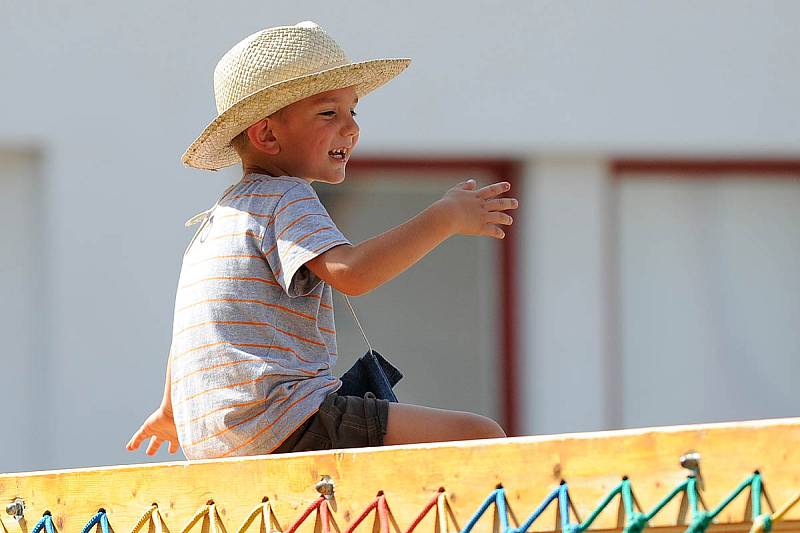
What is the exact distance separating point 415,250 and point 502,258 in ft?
12.0

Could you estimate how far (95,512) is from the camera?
2.92 meters

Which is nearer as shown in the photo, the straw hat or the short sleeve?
the short sleeve

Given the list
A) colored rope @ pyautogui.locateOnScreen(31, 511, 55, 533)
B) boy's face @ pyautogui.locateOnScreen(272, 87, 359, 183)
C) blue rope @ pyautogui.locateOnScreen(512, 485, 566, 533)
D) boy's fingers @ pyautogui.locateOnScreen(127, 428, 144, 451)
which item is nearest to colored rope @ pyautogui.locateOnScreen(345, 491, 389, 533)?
blue rope @ pyautogui.locateOnScreen(512, 485, 566, 533)

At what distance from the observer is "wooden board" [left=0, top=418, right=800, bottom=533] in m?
2.34

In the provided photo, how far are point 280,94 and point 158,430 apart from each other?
0.89 m

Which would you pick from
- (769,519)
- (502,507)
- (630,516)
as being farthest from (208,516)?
(769,519)

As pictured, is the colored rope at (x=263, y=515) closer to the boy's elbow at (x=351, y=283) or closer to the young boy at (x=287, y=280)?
the young boy at (x=287, y=280)

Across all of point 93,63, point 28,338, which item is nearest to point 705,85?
point 93,63

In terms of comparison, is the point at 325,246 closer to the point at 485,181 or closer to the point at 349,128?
the point at 349,128

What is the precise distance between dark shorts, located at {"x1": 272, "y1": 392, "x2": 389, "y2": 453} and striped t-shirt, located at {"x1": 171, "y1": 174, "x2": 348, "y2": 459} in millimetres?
26

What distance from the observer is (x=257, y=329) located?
304 centimetres

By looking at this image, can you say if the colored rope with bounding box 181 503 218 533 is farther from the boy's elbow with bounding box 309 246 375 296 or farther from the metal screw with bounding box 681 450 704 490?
the metal screw with bounding box 681 450 704 490

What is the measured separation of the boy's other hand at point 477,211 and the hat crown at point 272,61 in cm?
48

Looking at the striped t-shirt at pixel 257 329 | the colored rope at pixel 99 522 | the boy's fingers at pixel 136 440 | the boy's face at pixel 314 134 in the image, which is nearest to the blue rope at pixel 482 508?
the striped t-shirt at pixel 257 329
